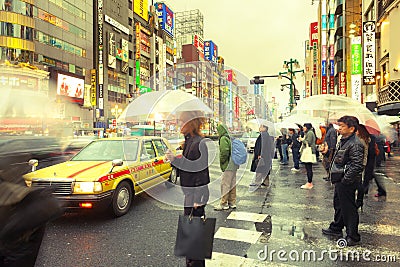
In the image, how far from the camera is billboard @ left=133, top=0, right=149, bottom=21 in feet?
233

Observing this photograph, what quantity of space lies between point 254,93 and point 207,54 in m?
120

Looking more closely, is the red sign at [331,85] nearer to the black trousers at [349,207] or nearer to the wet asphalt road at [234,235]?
the wet asphalt road at [234,235]

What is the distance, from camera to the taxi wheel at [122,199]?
5867 mm

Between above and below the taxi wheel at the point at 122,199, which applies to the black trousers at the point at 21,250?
above

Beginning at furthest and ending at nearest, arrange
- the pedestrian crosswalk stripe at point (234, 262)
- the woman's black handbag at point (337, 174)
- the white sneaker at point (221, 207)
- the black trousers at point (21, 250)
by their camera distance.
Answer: the white sneaker at point (221, 207), the woman's black handbag at point (337, 174), the pedestrian crosswalk stripe at point (234, 262), the black trousers at point (21, 250)

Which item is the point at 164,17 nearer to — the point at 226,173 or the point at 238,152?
the point at 226,173

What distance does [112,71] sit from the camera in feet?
198

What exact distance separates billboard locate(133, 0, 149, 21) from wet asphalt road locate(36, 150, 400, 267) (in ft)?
237

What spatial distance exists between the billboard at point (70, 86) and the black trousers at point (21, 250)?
155 feet

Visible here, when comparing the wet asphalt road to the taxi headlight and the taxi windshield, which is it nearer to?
the taxi headlight

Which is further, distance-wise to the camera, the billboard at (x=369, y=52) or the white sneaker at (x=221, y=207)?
the billboard at (x=369, y=52)

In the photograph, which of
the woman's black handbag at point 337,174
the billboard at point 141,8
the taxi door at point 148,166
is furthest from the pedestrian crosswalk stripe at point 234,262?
the billboard at point 141,8

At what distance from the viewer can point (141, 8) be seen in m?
73.7

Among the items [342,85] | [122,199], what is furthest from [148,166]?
[342,85]
